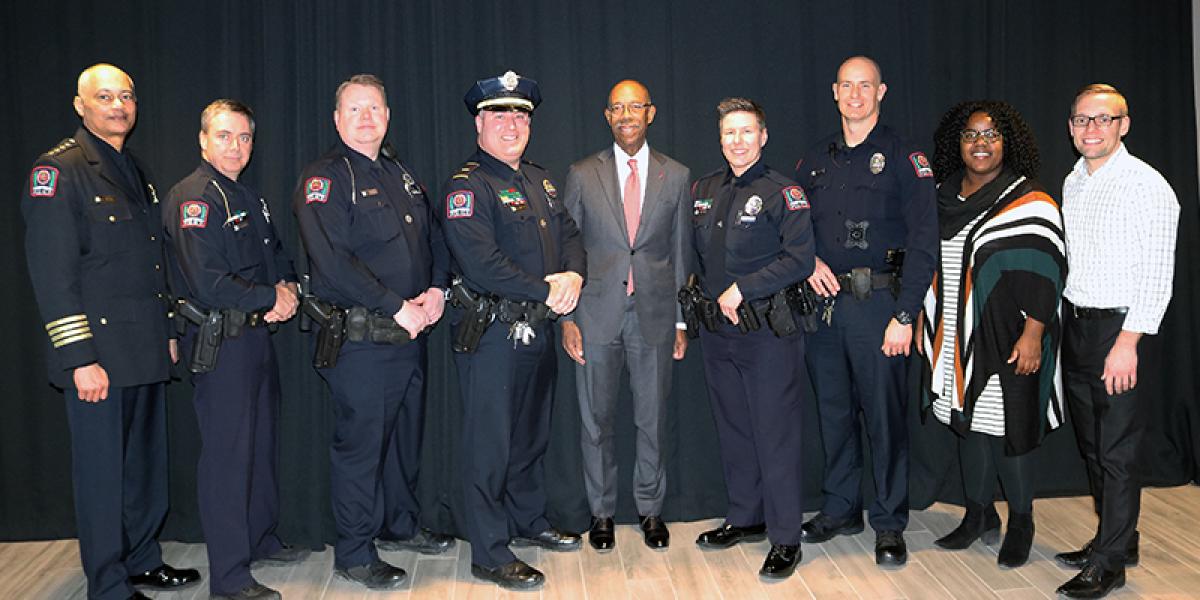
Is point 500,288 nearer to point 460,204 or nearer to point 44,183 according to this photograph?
point 460,204

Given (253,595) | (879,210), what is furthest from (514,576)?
(879,210)

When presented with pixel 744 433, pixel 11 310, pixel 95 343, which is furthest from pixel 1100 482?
pixel 11 310

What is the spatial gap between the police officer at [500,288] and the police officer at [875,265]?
45.3 inches

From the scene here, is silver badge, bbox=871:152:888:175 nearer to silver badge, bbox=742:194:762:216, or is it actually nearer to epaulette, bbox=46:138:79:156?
silver badge, bbox=742:194:762:216

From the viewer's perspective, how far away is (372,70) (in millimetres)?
4270

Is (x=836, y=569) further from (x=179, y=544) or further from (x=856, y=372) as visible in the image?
(x=179, y=544)

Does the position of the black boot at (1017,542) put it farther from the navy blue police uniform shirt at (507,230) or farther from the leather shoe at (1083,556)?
the navy blue police uniform shirt at (507,230)

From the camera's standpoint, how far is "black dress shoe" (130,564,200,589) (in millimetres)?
3682

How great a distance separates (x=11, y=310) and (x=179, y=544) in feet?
4.51

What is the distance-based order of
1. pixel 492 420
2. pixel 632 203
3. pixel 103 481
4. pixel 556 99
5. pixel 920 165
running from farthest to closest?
pixel 556 99 < pixel 632 203 < pixel 920 165 < pixel 492 420 < pixel 103 481

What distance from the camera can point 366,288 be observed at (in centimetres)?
344

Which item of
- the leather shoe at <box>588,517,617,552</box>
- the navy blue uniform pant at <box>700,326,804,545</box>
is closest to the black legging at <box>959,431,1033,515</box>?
the navy blue uniform pant at <box>700,326,804,545</box>

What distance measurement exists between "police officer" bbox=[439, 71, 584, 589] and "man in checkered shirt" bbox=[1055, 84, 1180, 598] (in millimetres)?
2020

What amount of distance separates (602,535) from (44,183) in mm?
2671
